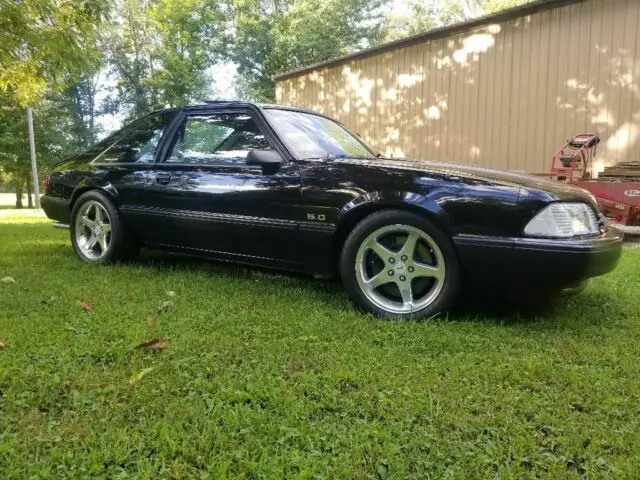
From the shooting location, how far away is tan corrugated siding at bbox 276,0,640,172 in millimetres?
7859

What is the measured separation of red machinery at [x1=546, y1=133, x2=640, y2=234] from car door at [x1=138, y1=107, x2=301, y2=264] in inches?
188

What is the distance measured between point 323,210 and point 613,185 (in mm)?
5227

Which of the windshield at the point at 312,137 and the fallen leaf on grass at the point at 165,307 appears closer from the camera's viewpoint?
the fallen leaf on grass at the point at 165,307

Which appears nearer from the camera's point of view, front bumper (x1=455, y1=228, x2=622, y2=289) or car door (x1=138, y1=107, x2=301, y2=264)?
front bumper (x1=455, y1=228, x2=622, y2=289)

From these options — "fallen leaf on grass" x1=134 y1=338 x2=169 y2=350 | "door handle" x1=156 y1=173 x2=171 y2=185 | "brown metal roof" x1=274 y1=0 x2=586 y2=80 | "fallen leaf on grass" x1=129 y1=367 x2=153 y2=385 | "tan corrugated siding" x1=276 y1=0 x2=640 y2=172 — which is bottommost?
"fallen leaf on grass" x1=129 y1=367 x2=153 y2=385

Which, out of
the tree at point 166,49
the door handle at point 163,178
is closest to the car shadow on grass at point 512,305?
the door handle at point 163,178

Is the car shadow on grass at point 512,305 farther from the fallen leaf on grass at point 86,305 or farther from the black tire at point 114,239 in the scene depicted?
the fallen leaf on grass at point 86,305

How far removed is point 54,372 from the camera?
7.39 feet

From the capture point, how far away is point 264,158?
343 centimetres

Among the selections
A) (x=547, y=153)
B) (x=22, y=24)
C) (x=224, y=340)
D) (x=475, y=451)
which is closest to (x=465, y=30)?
(x=547, y=153)

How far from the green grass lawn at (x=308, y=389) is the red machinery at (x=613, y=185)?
3.88 m

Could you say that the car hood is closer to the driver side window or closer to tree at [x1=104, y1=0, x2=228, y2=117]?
the driver side window

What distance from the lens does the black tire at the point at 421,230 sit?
9.70 ft

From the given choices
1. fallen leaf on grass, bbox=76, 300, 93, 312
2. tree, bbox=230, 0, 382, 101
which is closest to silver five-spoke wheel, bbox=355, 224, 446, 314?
fallen leaf on grass, bbox=76, 300, 93, 312
